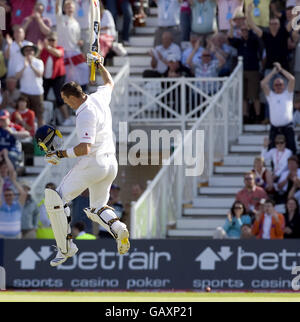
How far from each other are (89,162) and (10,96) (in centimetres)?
861

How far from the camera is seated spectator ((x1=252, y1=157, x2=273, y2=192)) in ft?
69.2

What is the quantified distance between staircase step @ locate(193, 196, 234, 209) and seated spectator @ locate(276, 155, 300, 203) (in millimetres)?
1121

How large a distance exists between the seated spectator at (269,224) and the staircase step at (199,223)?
1.09 meters

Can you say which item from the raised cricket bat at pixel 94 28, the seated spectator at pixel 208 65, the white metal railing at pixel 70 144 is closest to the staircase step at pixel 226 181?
the seated spectator at pixel 208 65

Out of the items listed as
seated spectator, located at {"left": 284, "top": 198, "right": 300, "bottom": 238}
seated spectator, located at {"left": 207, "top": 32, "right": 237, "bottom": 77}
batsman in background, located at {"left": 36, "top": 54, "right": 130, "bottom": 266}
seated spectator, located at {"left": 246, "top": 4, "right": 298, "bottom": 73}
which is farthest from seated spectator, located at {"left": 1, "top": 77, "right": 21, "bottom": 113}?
batsman in background, located at {"left": 36, "top": 54, "right": 130, "bottom": 266}

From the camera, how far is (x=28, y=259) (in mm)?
19984

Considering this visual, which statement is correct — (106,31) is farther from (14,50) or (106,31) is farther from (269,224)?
(269,224)

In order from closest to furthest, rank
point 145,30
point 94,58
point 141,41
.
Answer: point 94,58 < point 141,41 < point 145,30

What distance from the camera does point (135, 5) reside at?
24.9 meters

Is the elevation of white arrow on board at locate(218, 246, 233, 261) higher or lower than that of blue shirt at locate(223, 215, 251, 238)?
lower

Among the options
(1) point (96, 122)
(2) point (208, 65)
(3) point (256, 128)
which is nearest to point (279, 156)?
(3) point (256, 128)

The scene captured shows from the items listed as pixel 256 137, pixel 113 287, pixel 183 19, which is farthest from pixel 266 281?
pixel 183 19

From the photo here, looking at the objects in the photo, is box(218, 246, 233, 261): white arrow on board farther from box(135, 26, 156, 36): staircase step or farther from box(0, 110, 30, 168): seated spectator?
box(135, 26, 156, 36): staircase step

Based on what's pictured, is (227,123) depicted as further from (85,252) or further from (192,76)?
(85,252)
